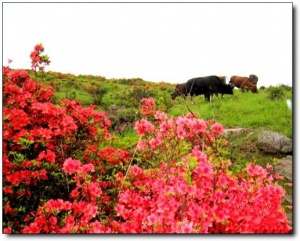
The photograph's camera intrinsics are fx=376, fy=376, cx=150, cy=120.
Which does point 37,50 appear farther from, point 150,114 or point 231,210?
point 231,210

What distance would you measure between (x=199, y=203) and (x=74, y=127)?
3.67ft

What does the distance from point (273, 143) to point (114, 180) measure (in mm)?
1926

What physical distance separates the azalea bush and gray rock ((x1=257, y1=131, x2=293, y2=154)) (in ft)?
2.93

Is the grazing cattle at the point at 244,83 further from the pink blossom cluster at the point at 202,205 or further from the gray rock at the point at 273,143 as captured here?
the pink blossom cluster at the point at 202,205

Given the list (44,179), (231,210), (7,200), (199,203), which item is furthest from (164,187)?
(7,200)

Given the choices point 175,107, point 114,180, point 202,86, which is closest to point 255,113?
→ point 175,107

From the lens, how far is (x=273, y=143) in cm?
410

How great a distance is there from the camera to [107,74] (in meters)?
3.83

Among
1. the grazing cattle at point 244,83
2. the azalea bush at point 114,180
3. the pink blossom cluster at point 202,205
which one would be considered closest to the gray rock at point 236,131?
the grazing cattle at point 244,83

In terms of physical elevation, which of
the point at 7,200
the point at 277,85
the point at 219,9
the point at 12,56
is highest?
the point at 219,9

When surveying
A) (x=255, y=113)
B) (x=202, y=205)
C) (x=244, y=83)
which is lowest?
(x=202, y=205)

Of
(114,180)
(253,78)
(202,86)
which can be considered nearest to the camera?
(114,180)

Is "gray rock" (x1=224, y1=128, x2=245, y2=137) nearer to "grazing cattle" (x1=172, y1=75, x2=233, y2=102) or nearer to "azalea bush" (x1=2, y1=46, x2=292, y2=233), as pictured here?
"grazing cattle" (x1=172, y1=75, x2=233, y2=102)

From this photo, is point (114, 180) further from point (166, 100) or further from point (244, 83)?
point (244, 83)
